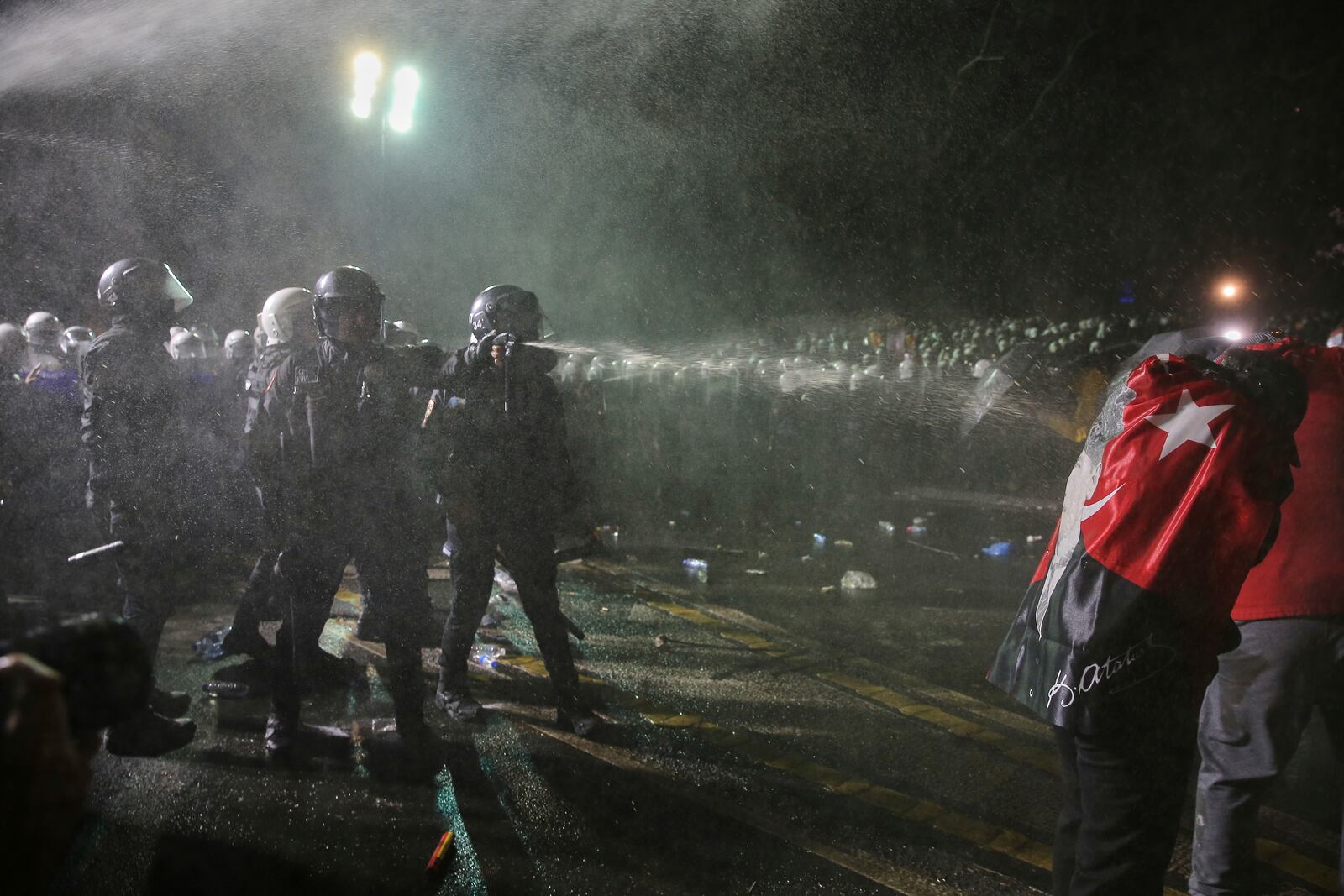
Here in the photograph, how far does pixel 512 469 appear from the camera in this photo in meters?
3.82

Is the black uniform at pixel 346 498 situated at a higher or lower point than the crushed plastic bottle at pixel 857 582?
higher

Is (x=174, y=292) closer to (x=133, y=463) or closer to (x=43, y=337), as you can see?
(x=133, y=463)

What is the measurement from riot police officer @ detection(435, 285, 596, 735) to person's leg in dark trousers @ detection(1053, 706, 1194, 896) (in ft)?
7.68

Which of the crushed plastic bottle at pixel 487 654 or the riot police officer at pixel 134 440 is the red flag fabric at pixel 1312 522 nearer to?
the crushed plastic bottle at pixel 487 654

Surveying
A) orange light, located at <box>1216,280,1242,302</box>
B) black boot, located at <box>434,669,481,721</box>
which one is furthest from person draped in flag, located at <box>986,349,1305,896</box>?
orange light, located at <box>1216,280,1242,302</box>

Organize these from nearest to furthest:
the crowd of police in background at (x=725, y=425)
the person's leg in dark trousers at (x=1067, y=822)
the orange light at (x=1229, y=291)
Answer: the person's leg in dark trousers at (x=1067, y=822)
the crowd of police in background at (x=725, y=425)
the orange light at (x=1229, y=291)

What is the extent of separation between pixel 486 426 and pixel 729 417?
868 centimetres

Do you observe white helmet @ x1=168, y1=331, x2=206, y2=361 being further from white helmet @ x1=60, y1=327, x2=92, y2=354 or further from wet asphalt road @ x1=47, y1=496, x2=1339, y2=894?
wet asphalt road @ x1=47, y1=496, x2=1339, y2=894

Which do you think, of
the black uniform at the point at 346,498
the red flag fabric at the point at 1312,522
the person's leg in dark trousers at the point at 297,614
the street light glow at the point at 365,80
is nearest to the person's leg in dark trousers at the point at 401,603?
the black uniform at the point at 346,498

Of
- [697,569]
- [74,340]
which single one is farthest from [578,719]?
[74,340]

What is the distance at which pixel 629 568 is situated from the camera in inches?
293

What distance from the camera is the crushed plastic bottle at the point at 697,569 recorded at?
718cm

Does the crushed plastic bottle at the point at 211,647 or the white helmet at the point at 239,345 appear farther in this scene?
the white helmet at the point at 239,345

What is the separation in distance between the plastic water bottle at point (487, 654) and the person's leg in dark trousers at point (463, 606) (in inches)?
29.0
